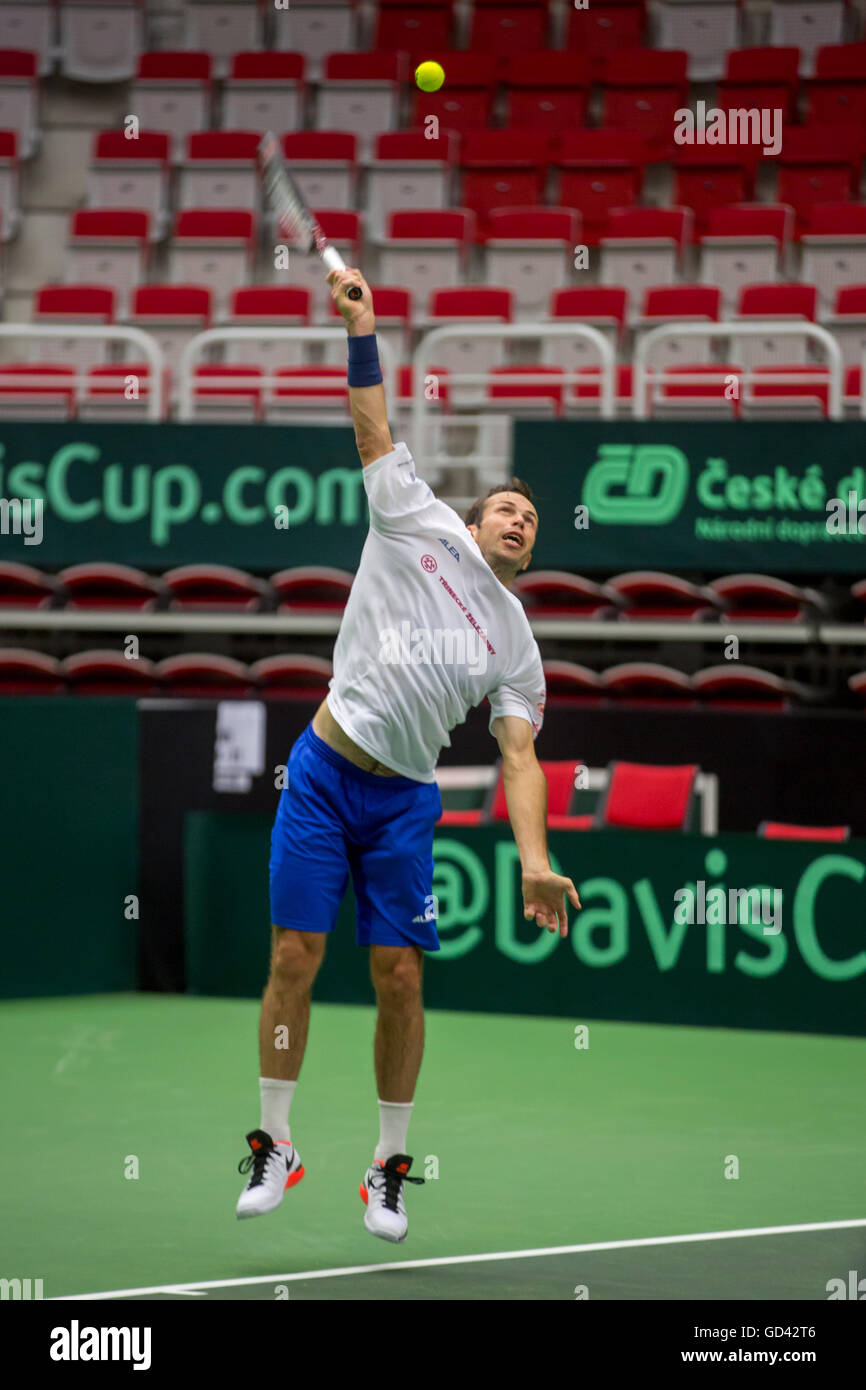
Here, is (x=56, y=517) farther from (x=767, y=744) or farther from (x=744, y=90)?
(x=744, y=90)

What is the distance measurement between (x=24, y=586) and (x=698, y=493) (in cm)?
430

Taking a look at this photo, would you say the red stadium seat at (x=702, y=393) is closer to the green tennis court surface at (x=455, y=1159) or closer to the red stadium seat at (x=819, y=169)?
the red stadium seat at (x=819, y=169)

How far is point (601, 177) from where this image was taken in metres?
16.6

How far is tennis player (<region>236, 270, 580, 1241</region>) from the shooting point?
555 cm

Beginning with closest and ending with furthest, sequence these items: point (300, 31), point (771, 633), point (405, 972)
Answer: point (405, 972) < point (771, 633) < point (300, 31)

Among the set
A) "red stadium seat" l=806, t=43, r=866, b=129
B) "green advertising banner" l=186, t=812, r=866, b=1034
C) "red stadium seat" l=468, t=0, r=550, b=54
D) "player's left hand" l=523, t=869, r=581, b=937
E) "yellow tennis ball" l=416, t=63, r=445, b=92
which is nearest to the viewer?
"player's left hand" l=523, t=869, r=581, b=937

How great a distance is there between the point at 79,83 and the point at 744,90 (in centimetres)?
626

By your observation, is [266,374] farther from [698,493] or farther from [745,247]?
[745,247]

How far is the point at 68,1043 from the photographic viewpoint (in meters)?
9.25

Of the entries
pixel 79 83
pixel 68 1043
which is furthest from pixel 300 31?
pixel 68 1043

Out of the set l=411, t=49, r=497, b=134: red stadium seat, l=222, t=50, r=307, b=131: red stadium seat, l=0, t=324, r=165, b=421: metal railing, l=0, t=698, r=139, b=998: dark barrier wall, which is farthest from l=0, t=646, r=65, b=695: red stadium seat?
l=411, t=49, r=497, b=134: red stadium seat

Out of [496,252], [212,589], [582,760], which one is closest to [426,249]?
[496,252]

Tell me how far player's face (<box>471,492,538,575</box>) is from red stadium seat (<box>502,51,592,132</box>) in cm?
1233

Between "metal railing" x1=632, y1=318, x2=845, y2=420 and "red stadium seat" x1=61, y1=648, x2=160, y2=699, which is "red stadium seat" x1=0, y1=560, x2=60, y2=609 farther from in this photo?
"metal railing" x1=632, y1=318, x2=845, y2=420
